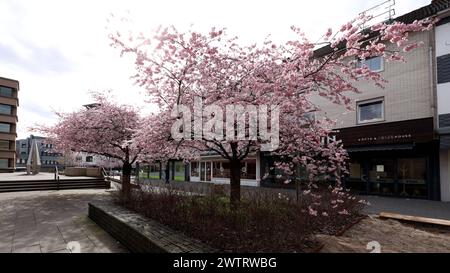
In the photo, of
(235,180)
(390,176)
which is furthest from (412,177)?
(235,180)

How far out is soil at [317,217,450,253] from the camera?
4.86m

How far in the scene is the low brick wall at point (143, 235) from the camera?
4.20 meters

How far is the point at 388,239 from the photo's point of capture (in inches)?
238

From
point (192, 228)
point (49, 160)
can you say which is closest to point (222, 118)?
point (192, 228)

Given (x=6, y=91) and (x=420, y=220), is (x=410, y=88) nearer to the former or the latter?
(x=420, y=220)

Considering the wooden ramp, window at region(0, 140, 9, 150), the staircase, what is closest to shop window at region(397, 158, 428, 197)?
the wooden ramp

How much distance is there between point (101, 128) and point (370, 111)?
51.7ft

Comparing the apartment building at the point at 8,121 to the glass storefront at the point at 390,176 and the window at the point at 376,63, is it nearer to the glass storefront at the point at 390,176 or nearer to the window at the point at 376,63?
the glass storefront at the point at 390,176

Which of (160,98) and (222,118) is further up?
(160,98)

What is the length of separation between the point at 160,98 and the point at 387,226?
24.7ft

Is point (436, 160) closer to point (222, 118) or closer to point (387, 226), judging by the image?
point (387, 226)

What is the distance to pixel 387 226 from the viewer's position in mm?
7195

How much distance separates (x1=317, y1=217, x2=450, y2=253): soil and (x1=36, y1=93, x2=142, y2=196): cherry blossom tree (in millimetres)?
10013
